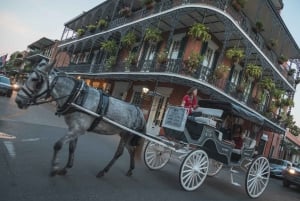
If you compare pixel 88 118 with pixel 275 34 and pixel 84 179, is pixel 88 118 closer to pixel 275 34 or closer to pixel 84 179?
pixel 84 179

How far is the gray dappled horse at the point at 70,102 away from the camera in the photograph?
17.6 feet

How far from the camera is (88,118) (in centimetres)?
579

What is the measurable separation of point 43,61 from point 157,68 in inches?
566

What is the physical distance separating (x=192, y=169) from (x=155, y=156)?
1802mm

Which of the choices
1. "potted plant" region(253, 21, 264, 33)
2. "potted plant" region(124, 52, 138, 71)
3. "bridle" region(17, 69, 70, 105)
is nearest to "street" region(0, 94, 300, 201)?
"bridle" region(17, 69, 70, 105)

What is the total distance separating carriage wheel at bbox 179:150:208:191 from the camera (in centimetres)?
655

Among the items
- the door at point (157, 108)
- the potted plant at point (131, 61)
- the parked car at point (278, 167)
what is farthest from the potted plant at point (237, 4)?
the parked car at point (278, 167)

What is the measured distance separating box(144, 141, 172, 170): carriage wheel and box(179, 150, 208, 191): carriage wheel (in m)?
1.28

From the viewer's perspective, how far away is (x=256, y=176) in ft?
26.1

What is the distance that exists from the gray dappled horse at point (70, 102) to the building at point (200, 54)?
11.0m

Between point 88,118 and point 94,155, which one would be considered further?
point 94,155

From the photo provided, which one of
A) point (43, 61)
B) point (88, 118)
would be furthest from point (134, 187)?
point (43, 61)

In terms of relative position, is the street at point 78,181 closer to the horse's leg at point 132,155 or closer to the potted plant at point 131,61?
the horse's leg at point 132,155

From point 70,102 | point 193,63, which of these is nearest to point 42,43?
point 193,63
